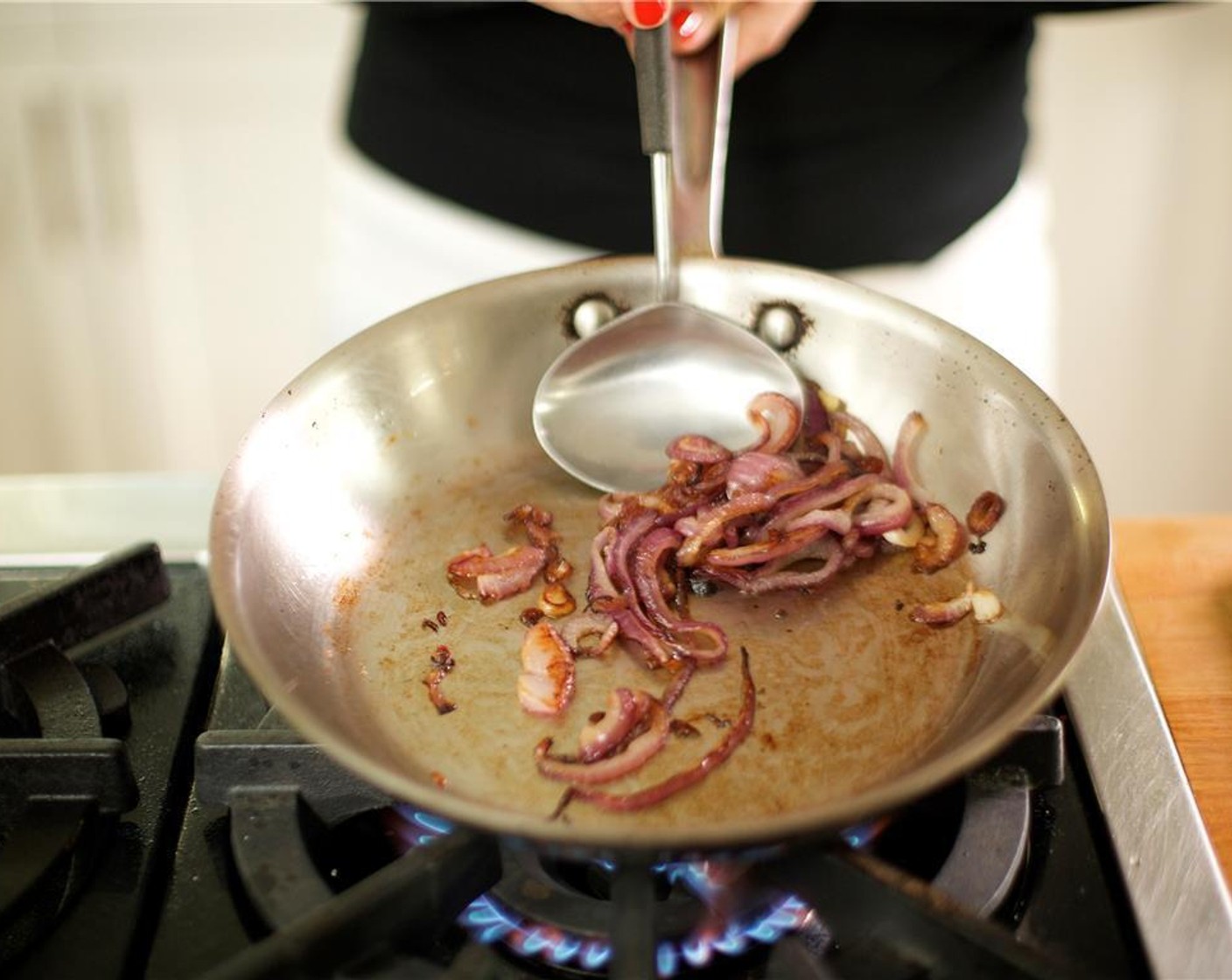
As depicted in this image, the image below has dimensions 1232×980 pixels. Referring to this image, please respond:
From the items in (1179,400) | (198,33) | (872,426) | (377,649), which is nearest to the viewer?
(377,649)

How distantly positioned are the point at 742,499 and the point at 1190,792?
13.2 inches

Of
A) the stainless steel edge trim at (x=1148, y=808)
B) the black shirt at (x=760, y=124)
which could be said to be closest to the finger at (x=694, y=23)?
the black shirt at (x=760, y=124)

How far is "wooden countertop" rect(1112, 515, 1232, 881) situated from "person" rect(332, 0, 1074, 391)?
16.3 inches

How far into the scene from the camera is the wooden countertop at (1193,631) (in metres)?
0.73

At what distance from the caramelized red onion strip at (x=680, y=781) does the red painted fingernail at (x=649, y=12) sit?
45 centimetres

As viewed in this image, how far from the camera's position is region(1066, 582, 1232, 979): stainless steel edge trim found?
2.07 ft

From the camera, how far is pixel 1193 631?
845 millimetres

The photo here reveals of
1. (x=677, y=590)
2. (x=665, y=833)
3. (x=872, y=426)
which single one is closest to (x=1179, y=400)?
(x=872, y=426)

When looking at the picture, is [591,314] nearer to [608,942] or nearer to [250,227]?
[608,942]

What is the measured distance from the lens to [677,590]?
2.93 ft

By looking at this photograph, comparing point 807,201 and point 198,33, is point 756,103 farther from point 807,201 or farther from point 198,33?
point 198,33

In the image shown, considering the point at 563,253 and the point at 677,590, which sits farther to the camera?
the point at 563,253

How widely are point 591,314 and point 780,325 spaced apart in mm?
144

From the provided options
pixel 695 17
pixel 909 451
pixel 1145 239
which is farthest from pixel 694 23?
pixel 1145 239
